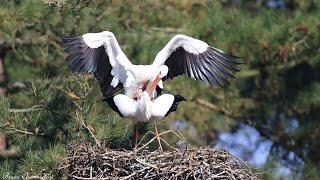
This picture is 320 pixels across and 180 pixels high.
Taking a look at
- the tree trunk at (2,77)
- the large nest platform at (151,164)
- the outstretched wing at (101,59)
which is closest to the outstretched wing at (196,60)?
the outstretched wing at (101,59)

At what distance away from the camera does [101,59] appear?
709cm

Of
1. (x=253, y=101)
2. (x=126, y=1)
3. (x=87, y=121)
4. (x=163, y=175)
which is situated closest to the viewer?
(x=163, y=175)

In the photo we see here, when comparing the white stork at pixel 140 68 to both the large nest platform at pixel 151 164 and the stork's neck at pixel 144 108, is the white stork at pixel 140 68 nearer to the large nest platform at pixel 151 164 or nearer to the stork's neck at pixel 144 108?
the stork's neck at pixel 144 108

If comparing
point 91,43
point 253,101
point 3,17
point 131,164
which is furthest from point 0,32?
point 253,101

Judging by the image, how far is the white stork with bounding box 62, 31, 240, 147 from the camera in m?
6.82

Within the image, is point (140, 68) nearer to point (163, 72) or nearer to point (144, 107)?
point (163, 72)

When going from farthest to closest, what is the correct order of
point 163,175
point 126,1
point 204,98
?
point 204,98 < point 126,1 < point 163,175

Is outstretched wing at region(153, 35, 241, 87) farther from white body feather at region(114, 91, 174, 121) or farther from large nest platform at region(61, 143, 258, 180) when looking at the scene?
large nest platform at region(61, 143, 258, 180)

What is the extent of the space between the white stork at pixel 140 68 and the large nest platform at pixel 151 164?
2.09 ft

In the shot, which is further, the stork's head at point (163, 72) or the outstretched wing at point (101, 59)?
the stork's head at point (163, 72)

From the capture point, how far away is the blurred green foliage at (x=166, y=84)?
21.0 feet

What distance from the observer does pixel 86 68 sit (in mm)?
6969

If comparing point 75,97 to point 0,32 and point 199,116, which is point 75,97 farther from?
point 199,116

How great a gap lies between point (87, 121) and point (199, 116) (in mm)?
3400
